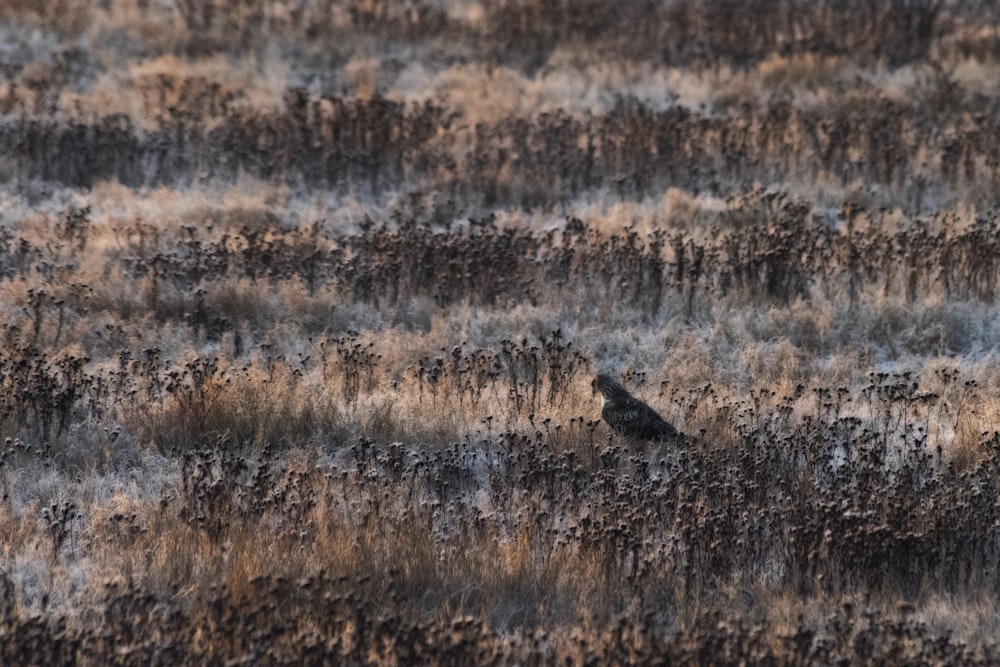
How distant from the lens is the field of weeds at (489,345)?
4.27 m

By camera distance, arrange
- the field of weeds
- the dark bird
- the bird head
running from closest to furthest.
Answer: the field of weeds
the dark bird
the bird head

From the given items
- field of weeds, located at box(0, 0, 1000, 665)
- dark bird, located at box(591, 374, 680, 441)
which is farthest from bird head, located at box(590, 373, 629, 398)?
field of weeds, located at box(0, 0, 1000, 665)

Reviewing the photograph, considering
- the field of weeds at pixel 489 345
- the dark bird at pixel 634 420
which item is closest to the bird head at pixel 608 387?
the dark bird at pixel 634 420

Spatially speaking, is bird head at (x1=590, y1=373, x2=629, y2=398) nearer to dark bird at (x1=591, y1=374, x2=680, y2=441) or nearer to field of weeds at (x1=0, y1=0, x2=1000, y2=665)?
dark bird at (x1=591, y1=374, x2=680, y2=441)

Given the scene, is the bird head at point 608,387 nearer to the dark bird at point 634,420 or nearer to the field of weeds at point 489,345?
the dark bird at point 634,420

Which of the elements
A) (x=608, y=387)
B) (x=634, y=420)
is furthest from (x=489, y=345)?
(x=634, y=420)

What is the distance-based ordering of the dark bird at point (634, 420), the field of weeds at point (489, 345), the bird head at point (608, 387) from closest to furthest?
the field of weeds at point (489, 345) → the dark bird at point (634, 420) → the bird head at point (608, 387)

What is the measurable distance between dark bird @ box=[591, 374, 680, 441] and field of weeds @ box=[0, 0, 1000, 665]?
93 mm

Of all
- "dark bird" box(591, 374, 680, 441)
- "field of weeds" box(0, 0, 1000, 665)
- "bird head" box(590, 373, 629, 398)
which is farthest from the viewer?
"bird head" box(590, 373, 629, 398)

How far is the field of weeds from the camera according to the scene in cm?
427

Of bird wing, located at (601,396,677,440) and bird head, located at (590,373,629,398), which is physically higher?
bird head, located at (590,373,629,398)

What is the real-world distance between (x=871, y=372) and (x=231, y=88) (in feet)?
29.5

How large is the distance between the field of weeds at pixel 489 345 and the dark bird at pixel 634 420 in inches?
3.7

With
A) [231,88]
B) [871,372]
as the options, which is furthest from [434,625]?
[231,88]
